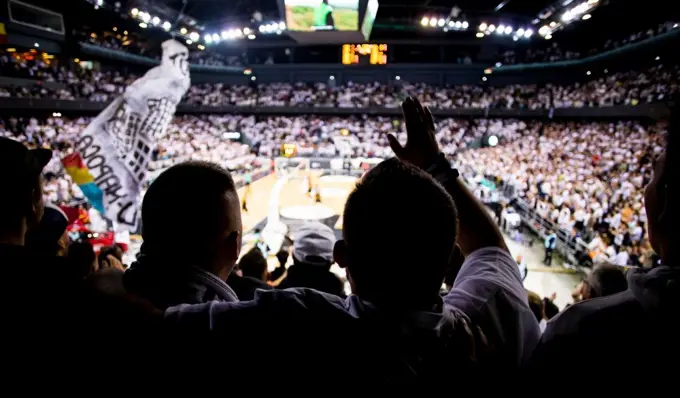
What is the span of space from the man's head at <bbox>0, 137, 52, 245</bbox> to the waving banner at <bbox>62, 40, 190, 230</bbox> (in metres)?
4.00

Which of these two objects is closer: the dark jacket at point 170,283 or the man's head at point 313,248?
the dark jacket at point 170,283

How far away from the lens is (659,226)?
4.00ft

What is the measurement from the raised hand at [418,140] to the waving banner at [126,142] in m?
4.53

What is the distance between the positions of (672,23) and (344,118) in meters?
24.1

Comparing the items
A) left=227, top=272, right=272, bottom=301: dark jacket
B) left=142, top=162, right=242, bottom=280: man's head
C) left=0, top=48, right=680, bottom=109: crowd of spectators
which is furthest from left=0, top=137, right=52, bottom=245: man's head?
left=0, top=48, right=680, bottom=109: crowd of spectators

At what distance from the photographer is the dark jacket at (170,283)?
1257 mm

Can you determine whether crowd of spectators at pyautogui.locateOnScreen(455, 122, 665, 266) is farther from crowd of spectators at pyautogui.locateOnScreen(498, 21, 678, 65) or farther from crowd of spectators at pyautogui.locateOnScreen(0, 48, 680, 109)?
crowd of spectators at pyautogui.locateOnScreen(498, 21, 678, 65)

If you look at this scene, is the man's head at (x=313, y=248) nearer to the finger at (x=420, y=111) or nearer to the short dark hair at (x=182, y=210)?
the finger at (x=420, y=111)

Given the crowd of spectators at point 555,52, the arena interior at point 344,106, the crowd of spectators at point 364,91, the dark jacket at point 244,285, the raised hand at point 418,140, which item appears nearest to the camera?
the raised hand at point 418,140

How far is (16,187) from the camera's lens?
156 centimetres

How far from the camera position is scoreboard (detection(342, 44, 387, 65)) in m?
38.9

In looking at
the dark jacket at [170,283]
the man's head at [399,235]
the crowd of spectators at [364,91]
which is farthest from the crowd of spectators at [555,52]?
the dark jacket at [170,283]

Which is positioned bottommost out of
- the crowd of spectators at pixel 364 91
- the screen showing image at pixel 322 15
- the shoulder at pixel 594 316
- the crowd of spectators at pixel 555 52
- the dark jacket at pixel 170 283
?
the shoulder at pixel 594 316

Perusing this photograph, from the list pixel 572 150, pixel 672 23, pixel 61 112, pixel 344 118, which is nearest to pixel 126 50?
pixel 61 112
